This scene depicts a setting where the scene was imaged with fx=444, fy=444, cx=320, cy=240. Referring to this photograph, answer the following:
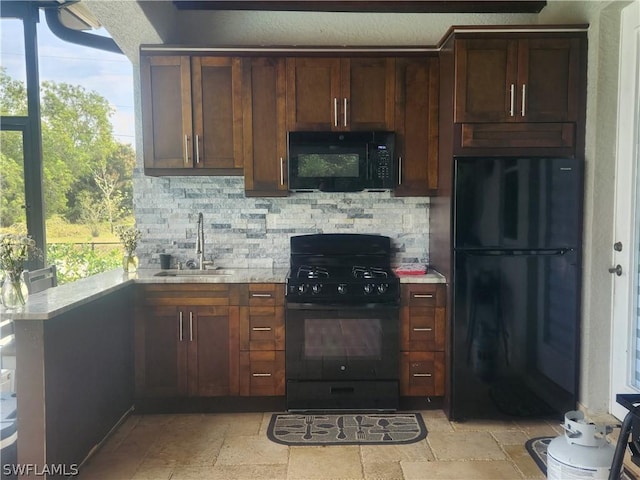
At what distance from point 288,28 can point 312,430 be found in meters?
2.85

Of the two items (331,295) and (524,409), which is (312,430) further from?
(524,409)

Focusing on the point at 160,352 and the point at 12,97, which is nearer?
the point at 160,352

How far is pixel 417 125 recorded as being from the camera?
3.07 meters

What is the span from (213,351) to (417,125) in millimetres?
2061

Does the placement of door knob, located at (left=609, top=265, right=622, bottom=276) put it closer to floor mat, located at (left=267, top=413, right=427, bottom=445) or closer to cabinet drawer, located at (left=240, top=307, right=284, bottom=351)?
floor mat, located at (left=267, top=413, right=427, bottom=445)

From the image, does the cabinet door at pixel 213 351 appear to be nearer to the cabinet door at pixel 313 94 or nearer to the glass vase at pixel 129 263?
the glass vase at pixel 129 263

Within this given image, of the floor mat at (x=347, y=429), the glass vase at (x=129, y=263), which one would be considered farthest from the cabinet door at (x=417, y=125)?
the glass vase at (x=129, y=263)

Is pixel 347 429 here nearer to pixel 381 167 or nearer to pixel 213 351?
pixel 213 351

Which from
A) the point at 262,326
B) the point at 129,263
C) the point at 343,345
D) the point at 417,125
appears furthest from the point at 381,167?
the point at 129,263

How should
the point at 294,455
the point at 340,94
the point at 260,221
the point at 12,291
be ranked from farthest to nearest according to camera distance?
the point at 260,221
the point at 340,94
the point at 294,455
the point at 12,291

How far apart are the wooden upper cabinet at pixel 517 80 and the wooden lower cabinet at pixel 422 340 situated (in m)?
1.14

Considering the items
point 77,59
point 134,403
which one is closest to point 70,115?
point 77,59

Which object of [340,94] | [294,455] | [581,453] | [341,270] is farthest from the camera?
[341,270]

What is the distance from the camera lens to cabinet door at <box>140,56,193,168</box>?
9.87 ft
